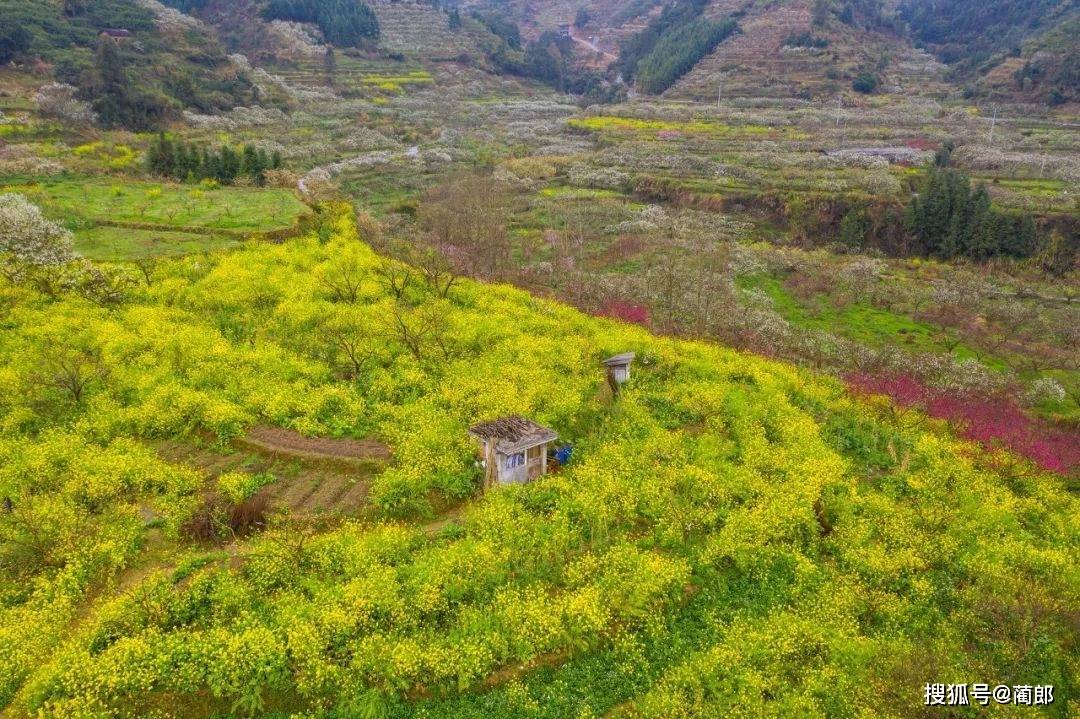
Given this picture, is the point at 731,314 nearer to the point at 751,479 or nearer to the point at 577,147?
the point at 751,479

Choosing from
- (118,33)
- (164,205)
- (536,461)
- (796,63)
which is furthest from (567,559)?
→ (796,63)

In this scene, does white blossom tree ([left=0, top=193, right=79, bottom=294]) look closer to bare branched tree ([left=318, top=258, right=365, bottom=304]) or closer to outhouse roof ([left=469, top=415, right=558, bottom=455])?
bare branched tree ([left=318, top=258, right=365, bottom=304])

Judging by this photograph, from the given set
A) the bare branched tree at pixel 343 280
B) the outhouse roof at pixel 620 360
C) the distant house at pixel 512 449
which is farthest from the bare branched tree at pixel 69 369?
the outhouse roof at pixel 620 360

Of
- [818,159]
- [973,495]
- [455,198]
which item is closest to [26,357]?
[973,495]

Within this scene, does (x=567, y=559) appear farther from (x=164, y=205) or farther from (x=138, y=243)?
(x=164, y=205)

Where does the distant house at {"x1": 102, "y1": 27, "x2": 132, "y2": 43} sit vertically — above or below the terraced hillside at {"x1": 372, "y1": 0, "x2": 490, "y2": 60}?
below

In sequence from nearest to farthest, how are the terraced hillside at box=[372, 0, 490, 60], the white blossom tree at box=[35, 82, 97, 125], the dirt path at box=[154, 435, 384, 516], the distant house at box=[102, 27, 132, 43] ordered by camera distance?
the dirt path at box=[154, 435, 384, 516] → the white blossom tree at box=[35, 82, 97, 125] → the distant house at box=[102, 27, 132, 43] → the terraced hillside at box=[372, 0, 490, 60]

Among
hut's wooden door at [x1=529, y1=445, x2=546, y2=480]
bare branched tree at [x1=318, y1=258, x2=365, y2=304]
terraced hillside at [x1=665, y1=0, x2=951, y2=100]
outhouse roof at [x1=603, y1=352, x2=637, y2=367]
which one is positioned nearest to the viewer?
hut's wooden door at [x1=529, y1=445, x2=546, y2=480]

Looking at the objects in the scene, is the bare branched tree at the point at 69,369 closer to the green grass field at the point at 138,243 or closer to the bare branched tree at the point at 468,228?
the green grass field at the point at 138,243

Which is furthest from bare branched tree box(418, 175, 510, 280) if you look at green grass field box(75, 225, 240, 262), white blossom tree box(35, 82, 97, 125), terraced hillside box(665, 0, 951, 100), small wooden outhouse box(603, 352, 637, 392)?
terraced hillside box(665, 0, 951, 100)
